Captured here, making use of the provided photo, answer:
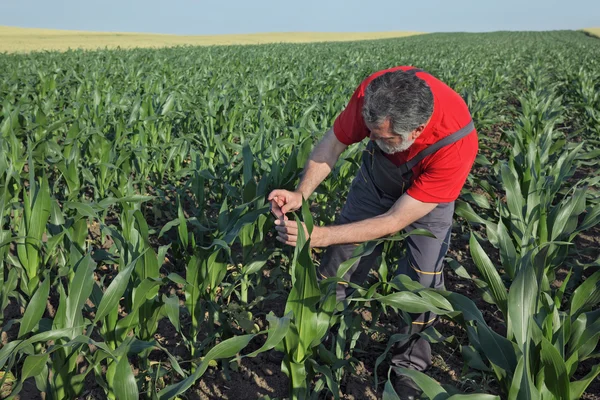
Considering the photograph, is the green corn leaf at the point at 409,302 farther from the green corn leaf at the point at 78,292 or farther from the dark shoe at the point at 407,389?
the green corn leaf at the point at 78,292

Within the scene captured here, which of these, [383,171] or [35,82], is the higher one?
[35,82]

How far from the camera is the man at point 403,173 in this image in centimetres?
216

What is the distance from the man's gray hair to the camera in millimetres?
2104

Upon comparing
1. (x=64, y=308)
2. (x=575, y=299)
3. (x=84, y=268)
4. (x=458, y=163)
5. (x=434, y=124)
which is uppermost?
(x=434, y=124)

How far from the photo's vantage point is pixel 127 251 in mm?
2320

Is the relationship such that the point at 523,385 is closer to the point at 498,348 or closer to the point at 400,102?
the point at 498,348

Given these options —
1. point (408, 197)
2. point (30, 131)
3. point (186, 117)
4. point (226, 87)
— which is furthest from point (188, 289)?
point (226, 87)

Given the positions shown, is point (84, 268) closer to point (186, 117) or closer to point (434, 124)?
point (434, 124)

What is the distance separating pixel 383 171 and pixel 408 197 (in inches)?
12.3

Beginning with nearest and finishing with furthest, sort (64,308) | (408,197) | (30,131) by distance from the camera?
(64,308) → (408,197) → (30,131)

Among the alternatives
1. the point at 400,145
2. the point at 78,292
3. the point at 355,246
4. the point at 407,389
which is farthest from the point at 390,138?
the point at 78,292

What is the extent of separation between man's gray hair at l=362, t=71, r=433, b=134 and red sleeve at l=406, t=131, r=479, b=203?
0.31 meters

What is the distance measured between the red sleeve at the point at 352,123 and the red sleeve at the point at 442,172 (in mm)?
407

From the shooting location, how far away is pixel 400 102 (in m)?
2.10
